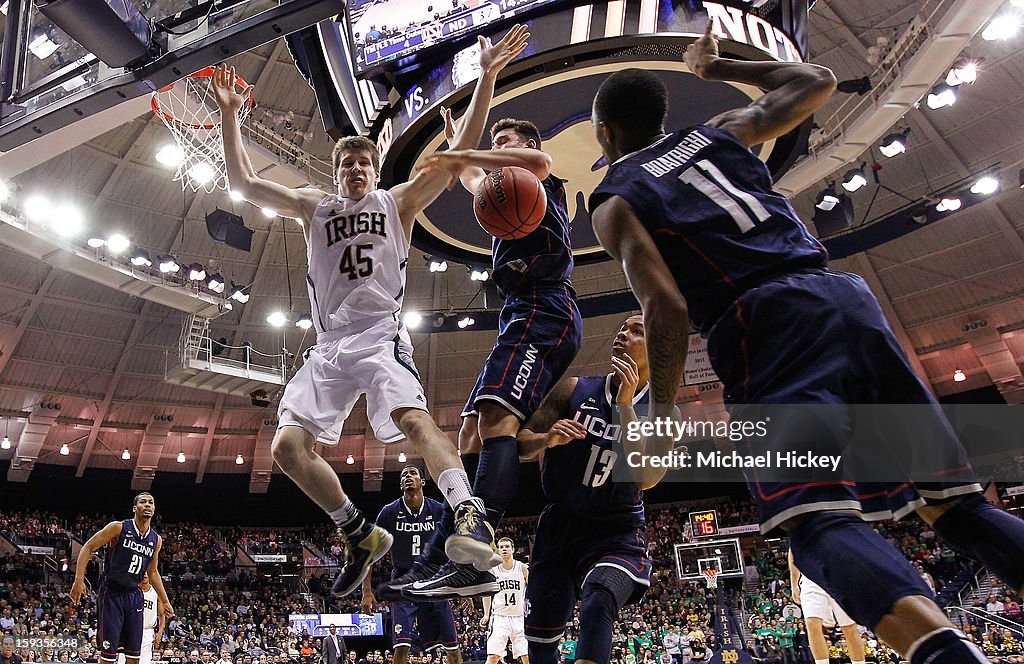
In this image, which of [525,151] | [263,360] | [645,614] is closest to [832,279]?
[525,151]

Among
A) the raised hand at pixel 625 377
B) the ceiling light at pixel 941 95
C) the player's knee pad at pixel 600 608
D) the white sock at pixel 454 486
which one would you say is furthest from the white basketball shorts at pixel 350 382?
the ceiling light at pixel 941 95

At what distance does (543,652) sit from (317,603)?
2584 cm

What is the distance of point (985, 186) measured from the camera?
669 inches

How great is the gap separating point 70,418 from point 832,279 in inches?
1190

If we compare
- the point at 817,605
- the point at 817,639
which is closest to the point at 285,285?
the point at 817,605

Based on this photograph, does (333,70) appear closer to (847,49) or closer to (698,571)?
(847,49)

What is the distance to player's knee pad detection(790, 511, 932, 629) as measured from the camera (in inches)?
75.0

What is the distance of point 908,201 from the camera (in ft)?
70.3

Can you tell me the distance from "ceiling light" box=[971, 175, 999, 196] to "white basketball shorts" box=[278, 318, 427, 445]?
17.1 m

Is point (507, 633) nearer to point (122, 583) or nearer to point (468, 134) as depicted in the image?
point (122, 583)

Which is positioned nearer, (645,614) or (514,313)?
(514,313)

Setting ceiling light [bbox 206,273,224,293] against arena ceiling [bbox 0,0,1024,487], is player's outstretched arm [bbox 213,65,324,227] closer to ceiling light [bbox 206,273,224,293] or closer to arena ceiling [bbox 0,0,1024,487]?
arena ceiling [bbox 0,0,1024,487]

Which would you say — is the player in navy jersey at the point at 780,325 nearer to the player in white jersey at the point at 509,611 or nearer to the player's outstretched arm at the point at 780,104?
the player's outstretched arm at the point at 780,104

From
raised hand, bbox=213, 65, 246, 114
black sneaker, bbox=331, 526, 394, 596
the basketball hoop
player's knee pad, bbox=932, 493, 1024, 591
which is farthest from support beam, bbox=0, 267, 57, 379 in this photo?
player's knee pad, bbox=932, 493, 1024, 591
